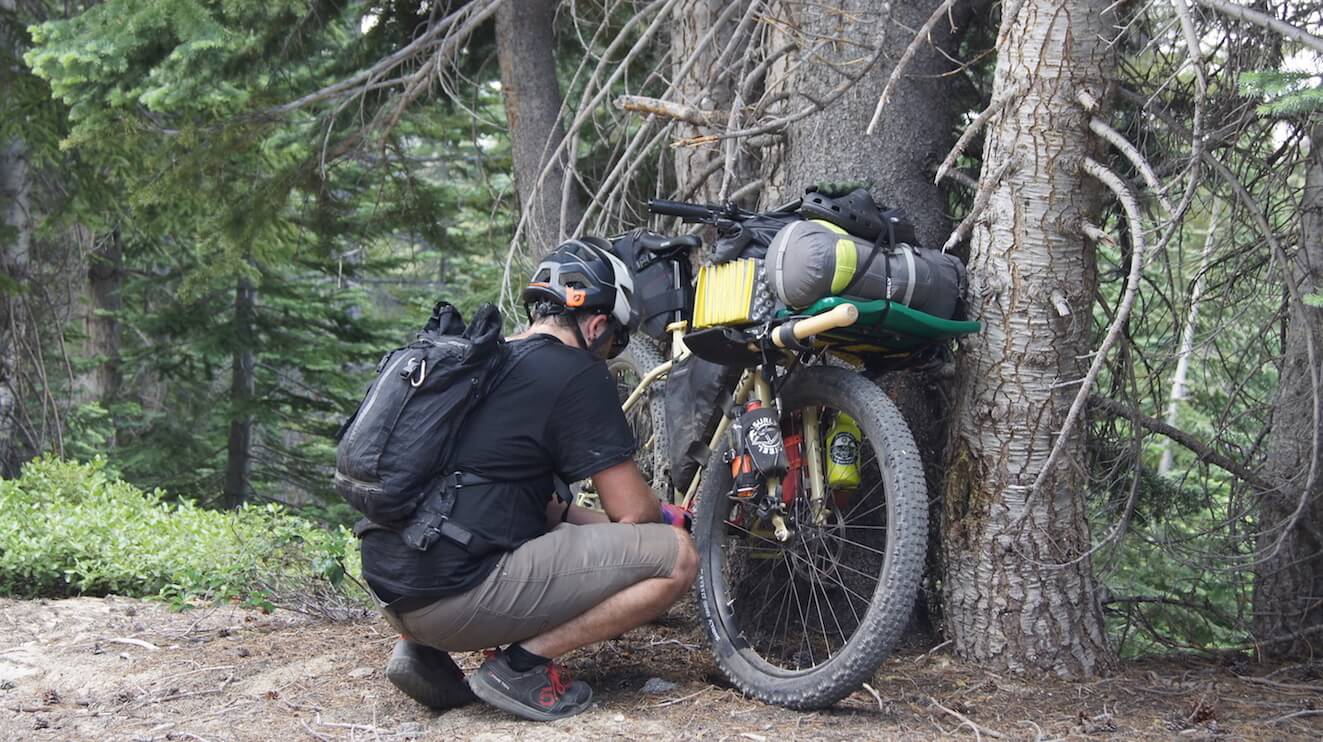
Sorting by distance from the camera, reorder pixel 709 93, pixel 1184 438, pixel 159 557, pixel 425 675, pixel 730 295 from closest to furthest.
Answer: pixel 425 675
pixel 730 295
pixel 1184 438
pixel 709 93
pixel 159 557

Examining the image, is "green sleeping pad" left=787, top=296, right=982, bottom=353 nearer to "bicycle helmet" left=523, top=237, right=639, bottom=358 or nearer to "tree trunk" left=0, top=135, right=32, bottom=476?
"bicycle helmet" left=523, top=237, right=639, bottom=358

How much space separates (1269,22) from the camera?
338 centimetres

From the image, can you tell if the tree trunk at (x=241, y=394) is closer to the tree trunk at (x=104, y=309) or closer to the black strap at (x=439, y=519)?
the tree trunk at (x=104, y=309)

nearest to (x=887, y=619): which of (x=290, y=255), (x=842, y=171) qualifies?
(x=842, y=171)

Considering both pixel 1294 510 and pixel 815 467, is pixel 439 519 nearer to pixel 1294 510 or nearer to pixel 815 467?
pixel 815 467

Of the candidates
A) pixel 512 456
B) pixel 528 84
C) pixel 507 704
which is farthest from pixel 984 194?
pixel 528 84

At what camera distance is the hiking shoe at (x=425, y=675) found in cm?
389

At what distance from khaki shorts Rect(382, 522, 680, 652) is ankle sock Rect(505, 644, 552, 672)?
0.14 feet

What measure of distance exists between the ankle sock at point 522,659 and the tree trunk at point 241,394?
10.1 meters

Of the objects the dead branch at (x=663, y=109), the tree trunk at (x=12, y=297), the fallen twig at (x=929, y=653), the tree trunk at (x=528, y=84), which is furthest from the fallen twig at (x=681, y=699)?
the tree trunk at (x=12, y=297)

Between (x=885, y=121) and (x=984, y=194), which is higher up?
(x=885, y=121)

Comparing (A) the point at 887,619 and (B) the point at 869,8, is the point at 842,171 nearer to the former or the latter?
(B) the point at 869,8

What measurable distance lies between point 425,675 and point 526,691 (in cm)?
40

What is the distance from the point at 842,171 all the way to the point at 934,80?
1.84 feet
